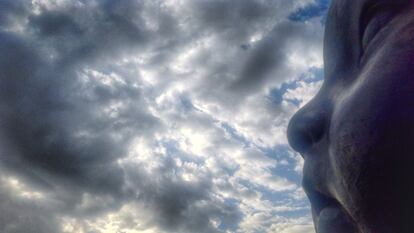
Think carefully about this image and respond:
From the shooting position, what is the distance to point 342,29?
8.38ft

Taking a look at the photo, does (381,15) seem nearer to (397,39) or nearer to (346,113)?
(397,39)

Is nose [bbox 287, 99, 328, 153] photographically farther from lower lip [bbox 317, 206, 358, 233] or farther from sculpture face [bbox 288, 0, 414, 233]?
lower lip [bbox 317, 206, 358, 233]

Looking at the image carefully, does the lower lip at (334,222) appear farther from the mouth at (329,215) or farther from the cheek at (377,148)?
the cheek at (377,148)

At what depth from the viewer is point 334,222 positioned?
7.68ft

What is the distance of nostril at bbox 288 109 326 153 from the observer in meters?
2.48

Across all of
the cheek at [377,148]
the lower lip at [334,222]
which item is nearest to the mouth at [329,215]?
the lower lip at [334,222]

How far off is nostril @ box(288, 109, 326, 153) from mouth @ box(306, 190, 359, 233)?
0.41 metres

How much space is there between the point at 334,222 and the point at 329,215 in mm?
70

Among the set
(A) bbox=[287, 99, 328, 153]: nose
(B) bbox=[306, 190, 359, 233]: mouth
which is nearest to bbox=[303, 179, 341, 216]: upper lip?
(B) bbox=[306, 190, 359, 233]: mouth

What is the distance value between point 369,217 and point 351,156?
338mm

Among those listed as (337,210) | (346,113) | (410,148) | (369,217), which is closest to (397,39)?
(346,113)

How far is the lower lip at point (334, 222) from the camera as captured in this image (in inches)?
88.9

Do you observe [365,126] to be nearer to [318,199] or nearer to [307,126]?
[307,126]

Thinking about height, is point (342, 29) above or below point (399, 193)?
above
